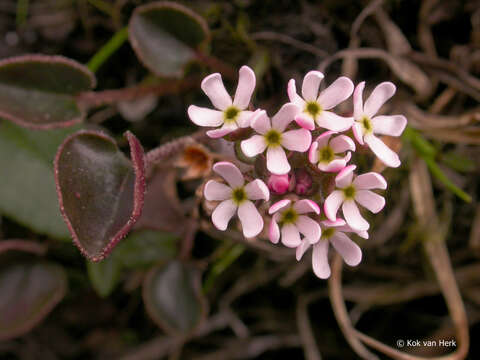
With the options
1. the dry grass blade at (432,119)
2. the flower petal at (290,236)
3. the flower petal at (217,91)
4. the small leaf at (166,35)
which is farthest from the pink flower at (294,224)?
the dry grass blade at (432,119)

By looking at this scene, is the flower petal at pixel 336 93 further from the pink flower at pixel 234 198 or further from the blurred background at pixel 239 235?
the blurred background at pixel 239 235

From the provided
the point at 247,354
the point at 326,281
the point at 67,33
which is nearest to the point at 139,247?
the point at 247,354

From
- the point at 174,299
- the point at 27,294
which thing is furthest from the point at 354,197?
the point at 27,294

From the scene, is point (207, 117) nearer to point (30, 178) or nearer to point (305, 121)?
point (305, 121)

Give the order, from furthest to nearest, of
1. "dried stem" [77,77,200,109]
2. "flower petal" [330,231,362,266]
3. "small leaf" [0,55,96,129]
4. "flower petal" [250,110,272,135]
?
1. "dried stem" [77,77,200,109]
2. "small leaf" [0,55,96,129]
3. "flower petal" [330,231,362,266]
4. "flower petal" [250,110,272,135]

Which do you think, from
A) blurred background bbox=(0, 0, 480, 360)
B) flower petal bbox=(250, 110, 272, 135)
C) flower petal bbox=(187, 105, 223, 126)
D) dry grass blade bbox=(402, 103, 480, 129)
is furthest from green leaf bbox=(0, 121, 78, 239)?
dry grass blade bbox=(402, 103, 480, 129)

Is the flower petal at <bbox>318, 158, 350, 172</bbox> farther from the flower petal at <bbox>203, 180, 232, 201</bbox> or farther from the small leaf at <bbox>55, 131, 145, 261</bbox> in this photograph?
the small leaf at <bbox>55, 131, 145, 261</bbox>
